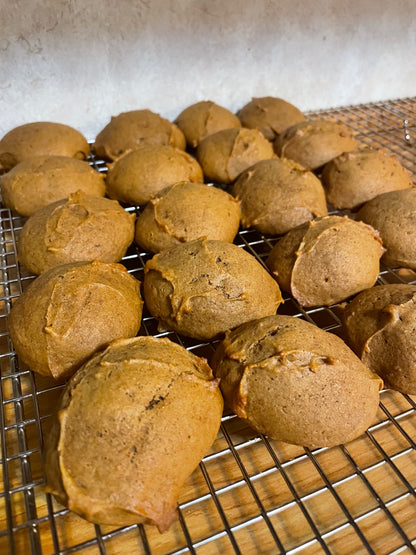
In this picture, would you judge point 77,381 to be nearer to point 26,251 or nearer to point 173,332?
point 173,332

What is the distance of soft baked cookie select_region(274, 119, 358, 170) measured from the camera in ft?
6.81

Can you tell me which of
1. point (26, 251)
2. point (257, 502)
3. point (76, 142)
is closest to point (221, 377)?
point (257, 502)

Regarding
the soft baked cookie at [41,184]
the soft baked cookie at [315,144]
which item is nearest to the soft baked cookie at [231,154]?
the soft baked cookie at [315,144]

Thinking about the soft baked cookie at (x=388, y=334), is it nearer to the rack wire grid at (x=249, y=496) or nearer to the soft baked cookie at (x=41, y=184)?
the rack wire grid at (x=249, y=496)

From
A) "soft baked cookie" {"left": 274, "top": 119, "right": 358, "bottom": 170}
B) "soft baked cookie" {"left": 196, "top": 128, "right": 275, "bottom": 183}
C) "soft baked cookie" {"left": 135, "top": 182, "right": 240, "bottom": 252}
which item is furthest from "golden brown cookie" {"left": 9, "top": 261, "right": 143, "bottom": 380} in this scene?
"soft baked cookie" {"left": 274, "top": 119, "right": 358, "bottom": 170}

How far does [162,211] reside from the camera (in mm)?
1631

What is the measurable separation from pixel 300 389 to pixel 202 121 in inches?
62.3

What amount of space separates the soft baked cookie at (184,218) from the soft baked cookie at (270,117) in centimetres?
81

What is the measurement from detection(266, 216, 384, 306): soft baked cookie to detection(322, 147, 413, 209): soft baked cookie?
368 millimetres

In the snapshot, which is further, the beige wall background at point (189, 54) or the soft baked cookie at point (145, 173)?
the beige wall background at point (189, 54)

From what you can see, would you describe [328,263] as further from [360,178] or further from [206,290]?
[360,178]

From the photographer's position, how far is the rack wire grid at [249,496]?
1020 mm

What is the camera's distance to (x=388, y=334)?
1.27m

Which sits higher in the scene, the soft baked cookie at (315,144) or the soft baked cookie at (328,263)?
the soft baked cookie at (315,144)
